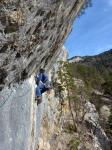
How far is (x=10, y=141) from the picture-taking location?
1355 centimetres

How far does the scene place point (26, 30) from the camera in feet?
34.4

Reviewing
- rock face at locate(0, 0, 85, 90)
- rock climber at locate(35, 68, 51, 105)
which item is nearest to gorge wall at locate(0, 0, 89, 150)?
rock face at locate(0, 0, 85, 90)

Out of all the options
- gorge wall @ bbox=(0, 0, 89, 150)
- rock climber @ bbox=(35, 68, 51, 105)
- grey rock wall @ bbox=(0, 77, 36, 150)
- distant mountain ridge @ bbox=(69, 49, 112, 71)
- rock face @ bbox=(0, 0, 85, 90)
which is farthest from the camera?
distant mountain ridge @ bbox=(69, 49, 112, 71)

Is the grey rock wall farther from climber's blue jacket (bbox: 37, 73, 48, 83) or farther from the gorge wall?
climber's blue jacket (bbox: 37, 73, 48, 83)

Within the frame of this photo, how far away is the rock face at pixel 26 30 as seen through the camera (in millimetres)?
9672

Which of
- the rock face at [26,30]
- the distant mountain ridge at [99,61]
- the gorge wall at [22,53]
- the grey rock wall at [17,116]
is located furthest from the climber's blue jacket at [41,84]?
the distant mountain ridge at [99,61]

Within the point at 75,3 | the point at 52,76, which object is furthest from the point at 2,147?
the point at 52,76

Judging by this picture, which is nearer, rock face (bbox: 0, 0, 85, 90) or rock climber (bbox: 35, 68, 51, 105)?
rock face (bbox: 0, 0, 85, 90)

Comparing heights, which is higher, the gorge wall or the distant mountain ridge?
the distant mountain ridge

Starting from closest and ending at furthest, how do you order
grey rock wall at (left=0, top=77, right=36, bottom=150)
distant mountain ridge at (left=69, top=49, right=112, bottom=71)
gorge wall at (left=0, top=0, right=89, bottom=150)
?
gorge wall at (left=0, top=0, right=89, bottom=150) < grey rock wall at (left=0, top=77, right=36, bottom=150) < distant mountain ridge at (left=69, top=49, right=112, bottom=71)

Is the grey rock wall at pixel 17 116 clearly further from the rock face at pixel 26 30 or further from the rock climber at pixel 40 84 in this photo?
the rock climber at pixel 40 84

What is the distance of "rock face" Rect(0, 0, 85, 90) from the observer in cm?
967

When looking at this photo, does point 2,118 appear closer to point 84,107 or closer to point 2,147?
point 2,147

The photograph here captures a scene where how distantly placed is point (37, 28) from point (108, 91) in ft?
153
